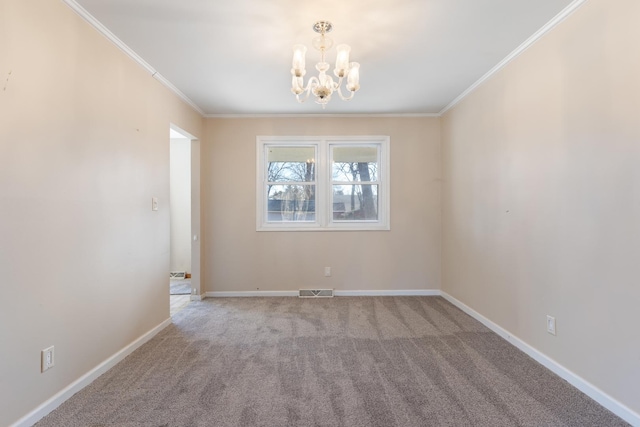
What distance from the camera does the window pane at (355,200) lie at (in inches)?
173

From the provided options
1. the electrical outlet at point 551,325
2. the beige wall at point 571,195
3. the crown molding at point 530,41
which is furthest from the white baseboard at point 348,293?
the crown molding at point 530,41

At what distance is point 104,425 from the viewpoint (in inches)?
66.6

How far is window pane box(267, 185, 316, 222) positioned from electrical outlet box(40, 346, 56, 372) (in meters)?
2.83

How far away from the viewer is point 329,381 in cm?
212

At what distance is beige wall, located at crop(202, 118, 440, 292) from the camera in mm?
4238

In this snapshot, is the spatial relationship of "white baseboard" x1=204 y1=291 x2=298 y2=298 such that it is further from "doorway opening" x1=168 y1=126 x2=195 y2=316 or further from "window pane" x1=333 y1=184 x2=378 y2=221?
"doorway opening" x1=168 y1=126 x2=195 y2=316

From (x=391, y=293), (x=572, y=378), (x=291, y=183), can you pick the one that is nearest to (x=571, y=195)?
(x=572, y=378)

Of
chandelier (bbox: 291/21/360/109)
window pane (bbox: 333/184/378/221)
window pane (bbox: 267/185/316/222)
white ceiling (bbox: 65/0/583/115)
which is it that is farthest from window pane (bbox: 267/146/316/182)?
chandelier (bbox: 291/21/360/109)

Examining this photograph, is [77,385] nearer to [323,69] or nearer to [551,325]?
[323,69]

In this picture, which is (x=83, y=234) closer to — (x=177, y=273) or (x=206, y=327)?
(x=206, y=327)

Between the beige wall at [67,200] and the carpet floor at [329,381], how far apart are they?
1.12 ft

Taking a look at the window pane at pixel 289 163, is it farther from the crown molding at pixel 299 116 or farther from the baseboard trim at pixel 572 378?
the baseboard trim at pixel 572 378

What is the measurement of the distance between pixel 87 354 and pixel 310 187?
3038mm

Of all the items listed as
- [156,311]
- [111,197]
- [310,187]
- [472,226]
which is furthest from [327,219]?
[111,197]
